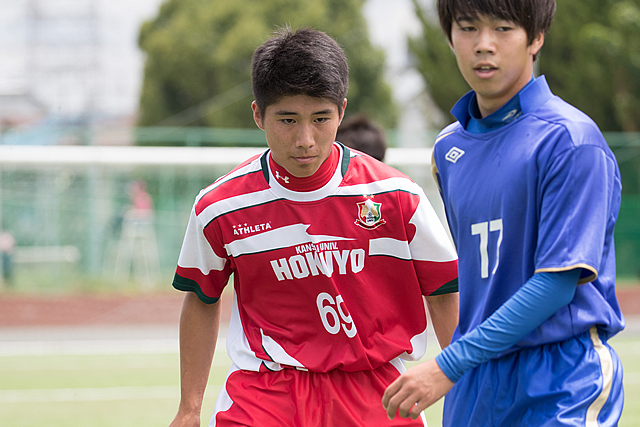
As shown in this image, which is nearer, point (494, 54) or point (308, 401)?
point (494, 54)

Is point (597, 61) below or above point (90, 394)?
above

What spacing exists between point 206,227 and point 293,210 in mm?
328

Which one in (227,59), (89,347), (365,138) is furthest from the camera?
(227,59)

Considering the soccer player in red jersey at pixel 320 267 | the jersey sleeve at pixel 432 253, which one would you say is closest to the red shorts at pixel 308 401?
the soccer player in red jersey at pixel 320 267

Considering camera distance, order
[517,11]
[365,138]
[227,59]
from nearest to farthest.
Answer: [517,11], [365,138], [227,59]

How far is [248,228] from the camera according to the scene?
3.01m

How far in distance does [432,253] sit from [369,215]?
265 millimetres

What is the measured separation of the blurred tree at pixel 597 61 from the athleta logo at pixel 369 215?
55.0ft

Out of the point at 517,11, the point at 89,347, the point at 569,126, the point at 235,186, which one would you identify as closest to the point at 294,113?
the point at 235,186

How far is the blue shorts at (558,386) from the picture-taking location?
6.84ft

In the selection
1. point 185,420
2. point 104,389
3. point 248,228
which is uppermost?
point 248,228

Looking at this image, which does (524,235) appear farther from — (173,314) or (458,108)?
(173,314)

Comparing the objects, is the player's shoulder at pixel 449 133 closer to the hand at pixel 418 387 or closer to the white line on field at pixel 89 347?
the hand at pixel 418 387

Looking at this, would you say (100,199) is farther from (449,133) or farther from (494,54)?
(494,54)
